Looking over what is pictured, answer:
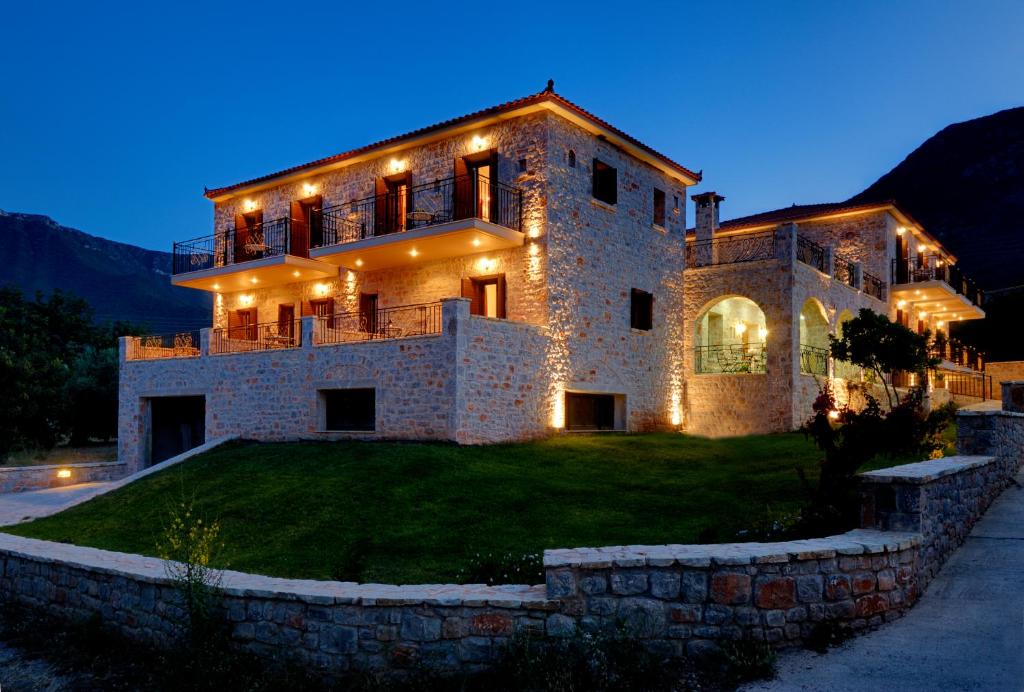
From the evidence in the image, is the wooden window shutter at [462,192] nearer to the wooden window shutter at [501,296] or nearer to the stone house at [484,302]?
the stone house at [484,302]

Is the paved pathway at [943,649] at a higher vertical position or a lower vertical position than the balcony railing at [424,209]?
lower

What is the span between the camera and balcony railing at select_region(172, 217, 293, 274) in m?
24.0

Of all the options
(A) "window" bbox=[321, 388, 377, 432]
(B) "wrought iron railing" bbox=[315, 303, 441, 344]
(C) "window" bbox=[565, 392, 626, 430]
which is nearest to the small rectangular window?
(C) "window" bbox=[565, 392, 626, 430]

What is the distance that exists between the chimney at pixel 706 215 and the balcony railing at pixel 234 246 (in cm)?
1441

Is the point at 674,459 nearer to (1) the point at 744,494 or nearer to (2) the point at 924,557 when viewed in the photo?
(1) the point at 744,494

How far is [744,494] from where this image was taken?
38.7 feet

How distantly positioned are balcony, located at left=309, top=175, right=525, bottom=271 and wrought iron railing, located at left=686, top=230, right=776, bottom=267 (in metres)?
8.53

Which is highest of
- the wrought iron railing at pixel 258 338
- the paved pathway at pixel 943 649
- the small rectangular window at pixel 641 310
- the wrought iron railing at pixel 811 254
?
the wrought iron railing at pixel 811 254

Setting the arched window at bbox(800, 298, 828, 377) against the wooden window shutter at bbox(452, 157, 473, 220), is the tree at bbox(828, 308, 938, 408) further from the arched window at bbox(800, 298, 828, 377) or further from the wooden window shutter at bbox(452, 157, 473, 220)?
the wooden window shutter at bbox(452, 157, 473, 220)

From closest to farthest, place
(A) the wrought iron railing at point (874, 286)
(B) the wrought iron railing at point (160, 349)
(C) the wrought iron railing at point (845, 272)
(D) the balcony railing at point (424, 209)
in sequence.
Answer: (D) the balcony railing at point (424, 209), (B) the wrought iron railing at point (160, 349), (C) the wrought iron railing at point (845, 272), (A) the wrought iron railing at point (874, 286)

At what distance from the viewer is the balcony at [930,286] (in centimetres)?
2928

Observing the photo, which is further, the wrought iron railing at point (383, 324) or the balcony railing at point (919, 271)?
the balcony railing at point (919, 271)

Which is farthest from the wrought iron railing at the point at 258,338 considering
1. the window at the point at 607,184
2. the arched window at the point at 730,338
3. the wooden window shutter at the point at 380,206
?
the arched window at the point at 730,338

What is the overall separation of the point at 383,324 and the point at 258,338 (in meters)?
6.06
